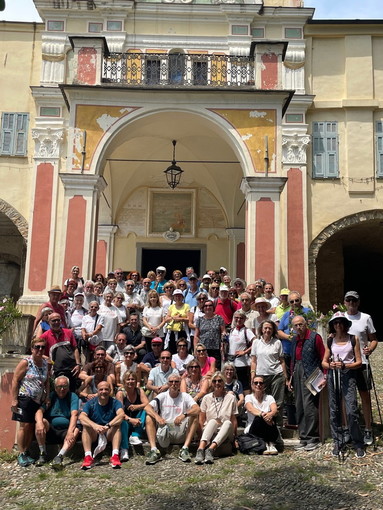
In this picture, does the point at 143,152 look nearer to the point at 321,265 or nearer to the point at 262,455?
the point at 321,265

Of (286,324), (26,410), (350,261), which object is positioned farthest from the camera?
(350,261)

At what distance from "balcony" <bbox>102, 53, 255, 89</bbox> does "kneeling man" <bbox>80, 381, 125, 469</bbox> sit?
797cm

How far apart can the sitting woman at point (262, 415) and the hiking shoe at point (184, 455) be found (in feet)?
2.45

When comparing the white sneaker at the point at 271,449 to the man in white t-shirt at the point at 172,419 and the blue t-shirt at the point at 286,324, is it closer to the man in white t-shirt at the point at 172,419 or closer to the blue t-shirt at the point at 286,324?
the man in white t-shirt at the point at 172,419

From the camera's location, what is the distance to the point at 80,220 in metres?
12.3

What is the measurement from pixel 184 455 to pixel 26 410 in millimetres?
1848

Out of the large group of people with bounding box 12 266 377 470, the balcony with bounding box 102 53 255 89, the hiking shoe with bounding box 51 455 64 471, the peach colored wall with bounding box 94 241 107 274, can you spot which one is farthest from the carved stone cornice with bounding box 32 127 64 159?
the hiking shoe with bounding box 51 455 64 471

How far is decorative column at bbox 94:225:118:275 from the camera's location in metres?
17.0

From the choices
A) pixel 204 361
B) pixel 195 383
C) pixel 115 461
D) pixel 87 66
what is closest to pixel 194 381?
pixel 195 383

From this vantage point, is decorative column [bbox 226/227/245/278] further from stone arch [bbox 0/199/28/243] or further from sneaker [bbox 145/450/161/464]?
sneaker [bbox 145/450/161/464]

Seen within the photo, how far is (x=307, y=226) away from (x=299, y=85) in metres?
3.76

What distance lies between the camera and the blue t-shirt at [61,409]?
6676 millimetres

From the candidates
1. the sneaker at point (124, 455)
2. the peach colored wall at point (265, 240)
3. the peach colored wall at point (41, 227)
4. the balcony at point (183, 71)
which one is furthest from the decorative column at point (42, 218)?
the sneaker at point (124, 455)

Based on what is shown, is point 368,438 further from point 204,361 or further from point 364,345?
point 204,361
